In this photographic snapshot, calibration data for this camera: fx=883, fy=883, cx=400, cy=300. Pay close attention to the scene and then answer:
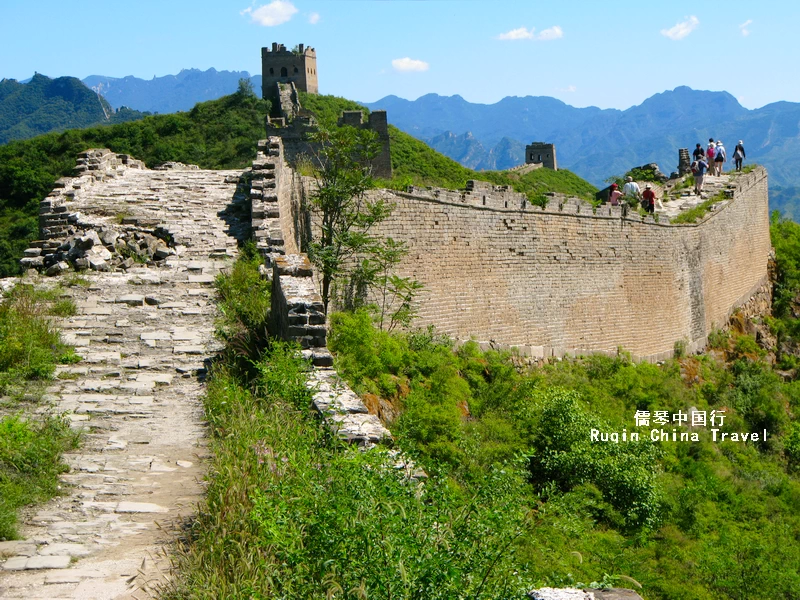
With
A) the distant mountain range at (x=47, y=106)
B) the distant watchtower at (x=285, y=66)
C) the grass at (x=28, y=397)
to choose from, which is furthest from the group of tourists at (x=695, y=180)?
the distant mountain range at (x=47, y=106)

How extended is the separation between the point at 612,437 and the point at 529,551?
5524mm

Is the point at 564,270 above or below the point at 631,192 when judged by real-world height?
below

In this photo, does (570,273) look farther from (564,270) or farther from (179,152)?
(179,152)

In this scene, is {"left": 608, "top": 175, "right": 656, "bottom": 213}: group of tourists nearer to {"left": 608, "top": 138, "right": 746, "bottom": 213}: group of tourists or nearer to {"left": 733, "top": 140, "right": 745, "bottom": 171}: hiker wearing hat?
{"left": 608, "top": 138, "right": 746, "bottom": 213}: group of tourists

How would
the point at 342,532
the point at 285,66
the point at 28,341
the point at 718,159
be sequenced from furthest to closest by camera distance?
the point at 285,66
the point at 718,159
the point at 28,341
the point at 342,532

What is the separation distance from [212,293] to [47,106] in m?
153

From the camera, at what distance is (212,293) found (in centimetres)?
1042

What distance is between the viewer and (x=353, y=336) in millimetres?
11312

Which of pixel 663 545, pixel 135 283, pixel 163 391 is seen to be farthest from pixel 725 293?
pixel 163 391

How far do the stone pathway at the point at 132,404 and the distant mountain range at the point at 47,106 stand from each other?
442ft

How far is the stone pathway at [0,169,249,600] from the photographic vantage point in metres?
4.91

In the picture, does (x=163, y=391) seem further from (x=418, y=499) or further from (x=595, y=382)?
(x=595, y=382)

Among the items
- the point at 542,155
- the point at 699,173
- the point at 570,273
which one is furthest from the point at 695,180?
the point at 542,155

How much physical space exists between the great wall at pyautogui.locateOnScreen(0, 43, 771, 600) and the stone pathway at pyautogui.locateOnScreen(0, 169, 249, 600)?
0.06 ft
